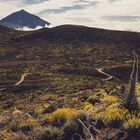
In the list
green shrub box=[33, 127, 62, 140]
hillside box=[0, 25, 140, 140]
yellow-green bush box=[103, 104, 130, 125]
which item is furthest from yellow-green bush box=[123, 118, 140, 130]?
green shrub box=[33, 127, 62, 140]

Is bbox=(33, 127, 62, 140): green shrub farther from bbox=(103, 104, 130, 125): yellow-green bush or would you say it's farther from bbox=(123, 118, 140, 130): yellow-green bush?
bbox=(123, 118, 140, 130): yellow-green bush

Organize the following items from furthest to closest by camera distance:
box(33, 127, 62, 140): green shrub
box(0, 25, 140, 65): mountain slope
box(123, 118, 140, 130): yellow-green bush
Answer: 1. box(0, 25, 140, 65): mountain slope
2. box(33, 127, 62, 140): green shrub
3. box(123, 118, 140, 130): yellow-green bush

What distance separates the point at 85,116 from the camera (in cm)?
1548

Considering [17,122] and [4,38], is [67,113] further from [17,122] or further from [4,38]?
[4,38]

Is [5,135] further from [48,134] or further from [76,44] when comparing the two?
[76,44]

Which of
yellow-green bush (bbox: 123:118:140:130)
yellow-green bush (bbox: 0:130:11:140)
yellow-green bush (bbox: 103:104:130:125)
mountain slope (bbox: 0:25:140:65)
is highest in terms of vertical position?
yellow-green bush (bbox: 123:118:140:130)

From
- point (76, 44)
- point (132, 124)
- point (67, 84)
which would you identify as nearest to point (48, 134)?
point (132, 124)

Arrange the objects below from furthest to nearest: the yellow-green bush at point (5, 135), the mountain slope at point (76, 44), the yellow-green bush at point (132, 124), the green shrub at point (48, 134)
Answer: the mountain slope at point (76, 44)
the yellow-green bush at point (5, 135)
the green shrub at point (48, 134)
the yellow-green bush at point (132, 124)

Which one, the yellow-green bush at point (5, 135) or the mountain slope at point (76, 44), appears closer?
the yellow-green bush at point (5, 135)

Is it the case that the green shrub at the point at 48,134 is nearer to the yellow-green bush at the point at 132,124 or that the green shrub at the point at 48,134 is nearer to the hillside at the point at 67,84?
the hillside at the point at 67,84

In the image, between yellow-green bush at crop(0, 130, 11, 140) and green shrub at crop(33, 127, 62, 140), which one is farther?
yellow-green bush at crop(0, 130, 11, 140)

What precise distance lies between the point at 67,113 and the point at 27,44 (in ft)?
437

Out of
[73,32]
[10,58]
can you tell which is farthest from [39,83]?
[73,32]

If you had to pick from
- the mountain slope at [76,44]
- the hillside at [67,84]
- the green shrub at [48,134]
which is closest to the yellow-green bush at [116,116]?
the hillside at [67,84]
